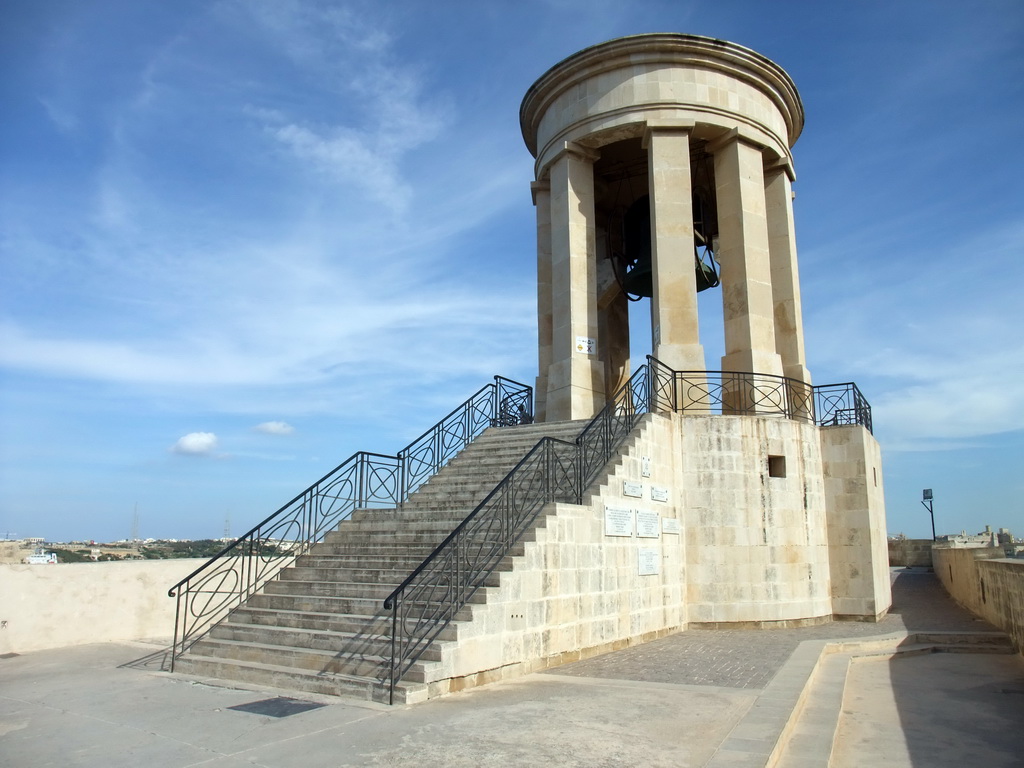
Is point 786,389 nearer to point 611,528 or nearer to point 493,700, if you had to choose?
point 611,528

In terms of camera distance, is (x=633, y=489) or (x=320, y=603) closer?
(x=320, y=603)

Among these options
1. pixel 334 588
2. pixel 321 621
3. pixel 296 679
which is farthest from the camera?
pixel 334 588

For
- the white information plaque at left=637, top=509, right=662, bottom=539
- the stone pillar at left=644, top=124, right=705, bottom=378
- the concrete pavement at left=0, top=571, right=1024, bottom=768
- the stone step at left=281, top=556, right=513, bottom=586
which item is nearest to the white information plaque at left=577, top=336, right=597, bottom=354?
the stone pillar at left=644, top=124, right=705, bottom=378

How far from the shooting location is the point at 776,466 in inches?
534

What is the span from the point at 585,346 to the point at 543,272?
3137 mm

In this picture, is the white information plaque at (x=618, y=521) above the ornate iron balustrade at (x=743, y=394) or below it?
below

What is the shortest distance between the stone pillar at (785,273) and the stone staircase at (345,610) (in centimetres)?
747

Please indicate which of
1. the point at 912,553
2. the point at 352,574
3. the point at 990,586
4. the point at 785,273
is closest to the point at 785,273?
the point at 785,273

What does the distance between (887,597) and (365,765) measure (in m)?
13.8

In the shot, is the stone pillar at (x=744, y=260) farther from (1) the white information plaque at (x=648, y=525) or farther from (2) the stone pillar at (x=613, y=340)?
(1) the white information plaque at (x=648, y=525)

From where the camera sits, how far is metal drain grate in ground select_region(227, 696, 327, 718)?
6.41m

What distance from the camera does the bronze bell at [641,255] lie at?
18.2 meters

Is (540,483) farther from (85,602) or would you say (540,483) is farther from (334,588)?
(85,602)

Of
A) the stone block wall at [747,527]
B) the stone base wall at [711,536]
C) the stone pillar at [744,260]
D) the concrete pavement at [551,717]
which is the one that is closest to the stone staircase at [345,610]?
the concrete pavement at [551,717]
